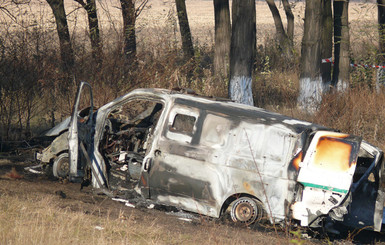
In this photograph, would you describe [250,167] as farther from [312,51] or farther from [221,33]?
[221,33]

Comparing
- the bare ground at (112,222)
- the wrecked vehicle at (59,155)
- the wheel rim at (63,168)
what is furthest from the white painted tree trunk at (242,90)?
the bare ground at (112,222)

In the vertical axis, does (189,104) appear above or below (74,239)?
above

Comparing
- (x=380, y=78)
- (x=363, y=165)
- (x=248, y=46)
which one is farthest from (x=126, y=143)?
(x=380, y=78)

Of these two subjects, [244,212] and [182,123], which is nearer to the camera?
[244,212]

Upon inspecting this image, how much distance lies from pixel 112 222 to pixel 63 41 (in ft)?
25.2

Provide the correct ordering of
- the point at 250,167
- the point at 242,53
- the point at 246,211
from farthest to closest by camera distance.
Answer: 1. the point at 242,53
2. the point at 246,211
3. the point at 250,167

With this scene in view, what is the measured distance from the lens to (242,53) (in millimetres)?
13883

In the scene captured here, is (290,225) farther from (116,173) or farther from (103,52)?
(103,52)

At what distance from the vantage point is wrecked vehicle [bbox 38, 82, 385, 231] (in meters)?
7.06

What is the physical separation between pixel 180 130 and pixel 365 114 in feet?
20.5

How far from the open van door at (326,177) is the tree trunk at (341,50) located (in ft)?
31.5

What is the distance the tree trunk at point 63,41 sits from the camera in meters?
12.5

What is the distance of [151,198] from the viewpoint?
26.0 ft

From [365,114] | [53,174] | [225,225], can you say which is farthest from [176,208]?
[365,114]
